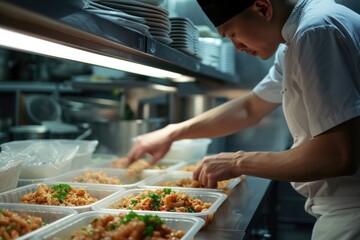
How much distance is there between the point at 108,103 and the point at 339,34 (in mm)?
4485

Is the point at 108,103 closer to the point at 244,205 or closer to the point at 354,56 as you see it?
the point at 244,205

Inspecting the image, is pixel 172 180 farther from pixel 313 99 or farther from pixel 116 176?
pixel 313 99

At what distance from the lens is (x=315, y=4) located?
6.04 feet

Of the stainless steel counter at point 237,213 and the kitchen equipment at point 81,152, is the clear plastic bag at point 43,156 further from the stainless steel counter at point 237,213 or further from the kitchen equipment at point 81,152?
the stainless steel counter at point 237,213

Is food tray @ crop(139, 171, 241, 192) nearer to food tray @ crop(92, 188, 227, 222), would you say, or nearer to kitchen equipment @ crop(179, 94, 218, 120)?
food tray @ crop(92, 188, 227, 222)

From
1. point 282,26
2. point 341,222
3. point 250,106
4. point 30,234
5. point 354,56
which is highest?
point 282,26

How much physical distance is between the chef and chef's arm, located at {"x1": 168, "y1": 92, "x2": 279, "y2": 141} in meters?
0.58

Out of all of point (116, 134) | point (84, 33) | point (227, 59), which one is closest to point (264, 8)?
point (84, 33)

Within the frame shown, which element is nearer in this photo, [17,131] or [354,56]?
[354,56]

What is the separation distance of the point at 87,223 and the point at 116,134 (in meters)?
1.85

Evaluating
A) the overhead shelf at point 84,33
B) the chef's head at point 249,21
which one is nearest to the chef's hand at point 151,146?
the overhead shelf at point 84,33

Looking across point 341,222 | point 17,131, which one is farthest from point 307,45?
point 17,131

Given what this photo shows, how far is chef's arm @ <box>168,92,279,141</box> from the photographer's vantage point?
2682mm

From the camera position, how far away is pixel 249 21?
6.02ft
